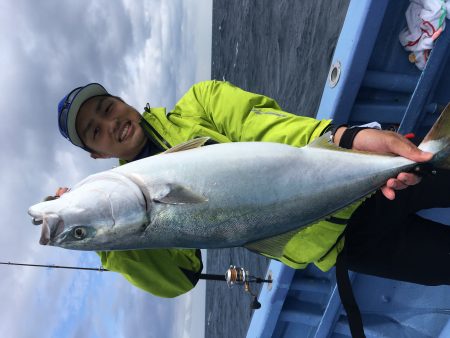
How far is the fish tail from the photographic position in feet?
6.59

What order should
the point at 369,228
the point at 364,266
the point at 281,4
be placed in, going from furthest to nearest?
the point at 281,4, the point at 364,266, the point at 369,228

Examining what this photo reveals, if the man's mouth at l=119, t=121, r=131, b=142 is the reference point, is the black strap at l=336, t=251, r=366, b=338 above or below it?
below

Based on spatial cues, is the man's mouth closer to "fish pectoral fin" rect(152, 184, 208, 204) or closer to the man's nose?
the man's nose

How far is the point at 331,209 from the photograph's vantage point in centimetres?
220

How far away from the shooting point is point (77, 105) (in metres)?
2.90

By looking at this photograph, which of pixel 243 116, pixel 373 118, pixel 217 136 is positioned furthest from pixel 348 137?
pixel 373 118

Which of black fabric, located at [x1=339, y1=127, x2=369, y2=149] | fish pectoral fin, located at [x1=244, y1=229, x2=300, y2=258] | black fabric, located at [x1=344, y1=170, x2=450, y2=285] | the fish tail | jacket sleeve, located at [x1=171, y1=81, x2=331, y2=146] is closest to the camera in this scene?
the fish tail

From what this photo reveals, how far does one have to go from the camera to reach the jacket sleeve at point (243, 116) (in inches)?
97.8

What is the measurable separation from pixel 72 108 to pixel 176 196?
1427 mm

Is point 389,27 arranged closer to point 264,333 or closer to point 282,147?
point 282,147

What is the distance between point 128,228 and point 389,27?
124 inches


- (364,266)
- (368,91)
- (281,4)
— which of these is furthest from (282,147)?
(281,4)

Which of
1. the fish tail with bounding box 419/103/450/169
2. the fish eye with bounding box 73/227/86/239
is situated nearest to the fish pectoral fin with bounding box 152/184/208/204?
the fish eye with bounding box 73/227/86/239

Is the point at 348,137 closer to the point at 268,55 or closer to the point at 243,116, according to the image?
the point at 243,116
